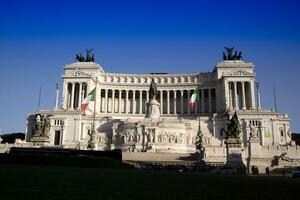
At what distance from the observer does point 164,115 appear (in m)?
104

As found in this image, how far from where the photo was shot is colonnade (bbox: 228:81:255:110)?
96688 millimetres

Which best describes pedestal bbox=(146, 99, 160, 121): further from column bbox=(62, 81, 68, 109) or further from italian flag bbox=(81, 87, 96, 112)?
column bbox=(62, 81, 68, 109)

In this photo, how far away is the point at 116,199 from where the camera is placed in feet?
33.5

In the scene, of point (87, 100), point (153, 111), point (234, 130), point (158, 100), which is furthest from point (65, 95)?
point (234, 130)

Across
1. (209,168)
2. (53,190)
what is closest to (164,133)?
(209,168)

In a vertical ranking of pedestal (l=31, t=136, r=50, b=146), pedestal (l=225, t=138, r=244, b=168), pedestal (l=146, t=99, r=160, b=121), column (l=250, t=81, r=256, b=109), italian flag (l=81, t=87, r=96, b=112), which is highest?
column (l=250, t=81, r=256, b=109)

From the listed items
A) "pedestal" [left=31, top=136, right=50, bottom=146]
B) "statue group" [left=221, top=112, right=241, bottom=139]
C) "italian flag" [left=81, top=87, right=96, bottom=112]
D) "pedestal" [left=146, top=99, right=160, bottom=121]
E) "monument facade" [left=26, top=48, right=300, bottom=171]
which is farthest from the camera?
"italian flag" [left=81, top=87, right=96, bottom=112]

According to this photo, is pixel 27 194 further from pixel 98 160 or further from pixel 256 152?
pixel 256 152

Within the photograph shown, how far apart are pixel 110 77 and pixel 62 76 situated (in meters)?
17.4

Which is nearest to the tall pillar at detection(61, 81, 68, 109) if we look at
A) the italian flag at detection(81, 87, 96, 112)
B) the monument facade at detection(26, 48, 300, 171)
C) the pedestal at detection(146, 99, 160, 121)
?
the monument facade at detection(26, 48, 300, 171)

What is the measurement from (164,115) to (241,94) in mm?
26324

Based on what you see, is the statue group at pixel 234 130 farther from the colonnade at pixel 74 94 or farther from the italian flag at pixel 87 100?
the colonnade at pixel 74 94

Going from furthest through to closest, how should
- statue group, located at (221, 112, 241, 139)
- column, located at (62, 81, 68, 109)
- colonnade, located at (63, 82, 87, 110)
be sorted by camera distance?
colonnade, located at (63, 82, 87, 110)
column, located at (62, 81, 68, 109)
statue group, located at (221, 112, 241, 139)

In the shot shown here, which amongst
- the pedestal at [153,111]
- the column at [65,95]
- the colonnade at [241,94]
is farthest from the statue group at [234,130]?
the column at [65,95]
